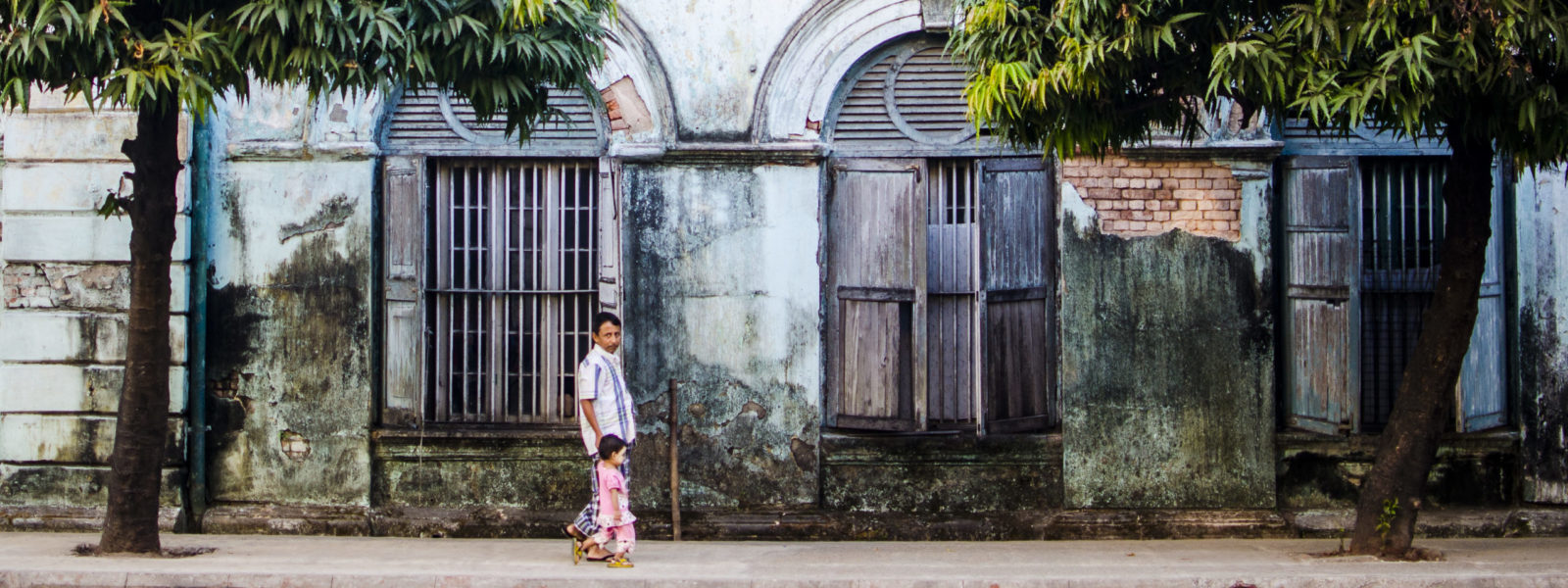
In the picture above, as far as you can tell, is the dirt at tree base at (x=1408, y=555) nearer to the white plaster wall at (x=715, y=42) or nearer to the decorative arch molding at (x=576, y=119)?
the white plaster wall at (x=715, y=42)

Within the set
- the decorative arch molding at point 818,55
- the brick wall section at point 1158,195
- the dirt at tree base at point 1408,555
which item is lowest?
the dirt at tree base at point 1408,555

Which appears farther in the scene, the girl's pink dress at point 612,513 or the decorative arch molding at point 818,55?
the decorative arch molding at point 818,55

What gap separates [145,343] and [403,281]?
6.01 ft

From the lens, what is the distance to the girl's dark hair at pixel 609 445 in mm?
6934

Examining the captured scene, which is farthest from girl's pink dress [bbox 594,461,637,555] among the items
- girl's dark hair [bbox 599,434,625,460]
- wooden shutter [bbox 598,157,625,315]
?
wooden shutter [bbox 598,157,625,315]

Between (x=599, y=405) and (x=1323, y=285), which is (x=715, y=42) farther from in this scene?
(x=1323, y=285)

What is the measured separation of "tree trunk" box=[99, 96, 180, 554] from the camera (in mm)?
6832

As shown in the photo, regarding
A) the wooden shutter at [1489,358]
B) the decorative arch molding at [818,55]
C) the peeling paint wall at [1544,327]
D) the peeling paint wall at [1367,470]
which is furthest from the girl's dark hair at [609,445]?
→ the peeling paint wall at [1544,327]

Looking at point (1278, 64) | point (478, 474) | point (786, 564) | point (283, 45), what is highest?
point (283, 45)

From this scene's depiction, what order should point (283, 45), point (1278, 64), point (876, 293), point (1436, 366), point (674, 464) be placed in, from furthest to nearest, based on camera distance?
point (876, 293) < point (674, 464) < point (1436, 366) < point (283, 45) < point (1278, 64)

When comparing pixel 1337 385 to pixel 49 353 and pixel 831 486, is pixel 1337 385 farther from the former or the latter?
pixel 49 353

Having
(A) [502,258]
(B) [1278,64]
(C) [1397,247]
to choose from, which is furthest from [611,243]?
(C) [1397,247]

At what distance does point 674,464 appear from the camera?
8.12m

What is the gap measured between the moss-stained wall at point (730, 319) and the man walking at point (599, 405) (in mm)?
1110
